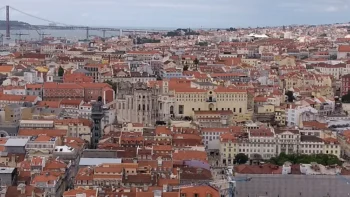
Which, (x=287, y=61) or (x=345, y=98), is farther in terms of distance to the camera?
(x=287, y=61)

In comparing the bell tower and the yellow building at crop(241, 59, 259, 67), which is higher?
the yellow building at crop(241, 59, 259, 67)

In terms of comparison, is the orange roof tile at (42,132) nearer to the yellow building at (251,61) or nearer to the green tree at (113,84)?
the green tree at (113,84)

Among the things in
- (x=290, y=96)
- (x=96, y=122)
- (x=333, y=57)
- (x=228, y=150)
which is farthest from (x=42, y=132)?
(x=333, y=57)

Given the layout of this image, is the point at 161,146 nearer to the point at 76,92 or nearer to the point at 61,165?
the point at 61,165

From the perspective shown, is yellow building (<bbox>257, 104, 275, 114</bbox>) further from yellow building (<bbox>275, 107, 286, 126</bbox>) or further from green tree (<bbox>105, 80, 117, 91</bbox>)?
green tree (<bbox>105, 80, 117, 91</bbox>)

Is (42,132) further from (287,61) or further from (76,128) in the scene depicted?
(287,61)

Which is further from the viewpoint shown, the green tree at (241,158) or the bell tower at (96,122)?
the bell tower at (96,122)

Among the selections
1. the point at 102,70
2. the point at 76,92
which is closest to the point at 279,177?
the point at 76,92

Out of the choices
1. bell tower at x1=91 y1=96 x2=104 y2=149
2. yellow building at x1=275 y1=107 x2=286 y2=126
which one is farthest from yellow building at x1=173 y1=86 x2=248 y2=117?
bell tower at x1=91 y1=96 x2=104 y2=149

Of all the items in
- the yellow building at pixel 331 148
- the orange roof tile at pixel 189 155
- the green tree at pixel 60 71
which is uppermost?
the green tree at pixel 60 71

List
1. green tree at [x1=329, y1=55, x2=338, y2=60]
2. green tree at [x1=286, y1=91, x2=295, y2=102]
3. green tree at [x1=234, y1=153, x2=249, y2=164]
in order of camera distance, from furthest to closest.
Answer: green tree at [x1=329, y1=55, x2=338, y2=60] → green tree at [x1=286, y1=91, x2=295, y2=102] → green tree at [x1=234, y1=153, x2=249, y2=164]

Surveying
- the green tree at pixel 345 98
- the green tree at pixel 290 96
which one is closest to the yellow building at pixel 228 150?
the green tree at pixel 290 96

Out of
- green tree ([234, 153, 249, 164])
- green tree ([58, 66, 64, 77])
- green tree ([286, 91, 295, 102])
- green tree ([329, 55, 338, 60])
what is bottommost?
green tree ([234, 153, 249, 164])
